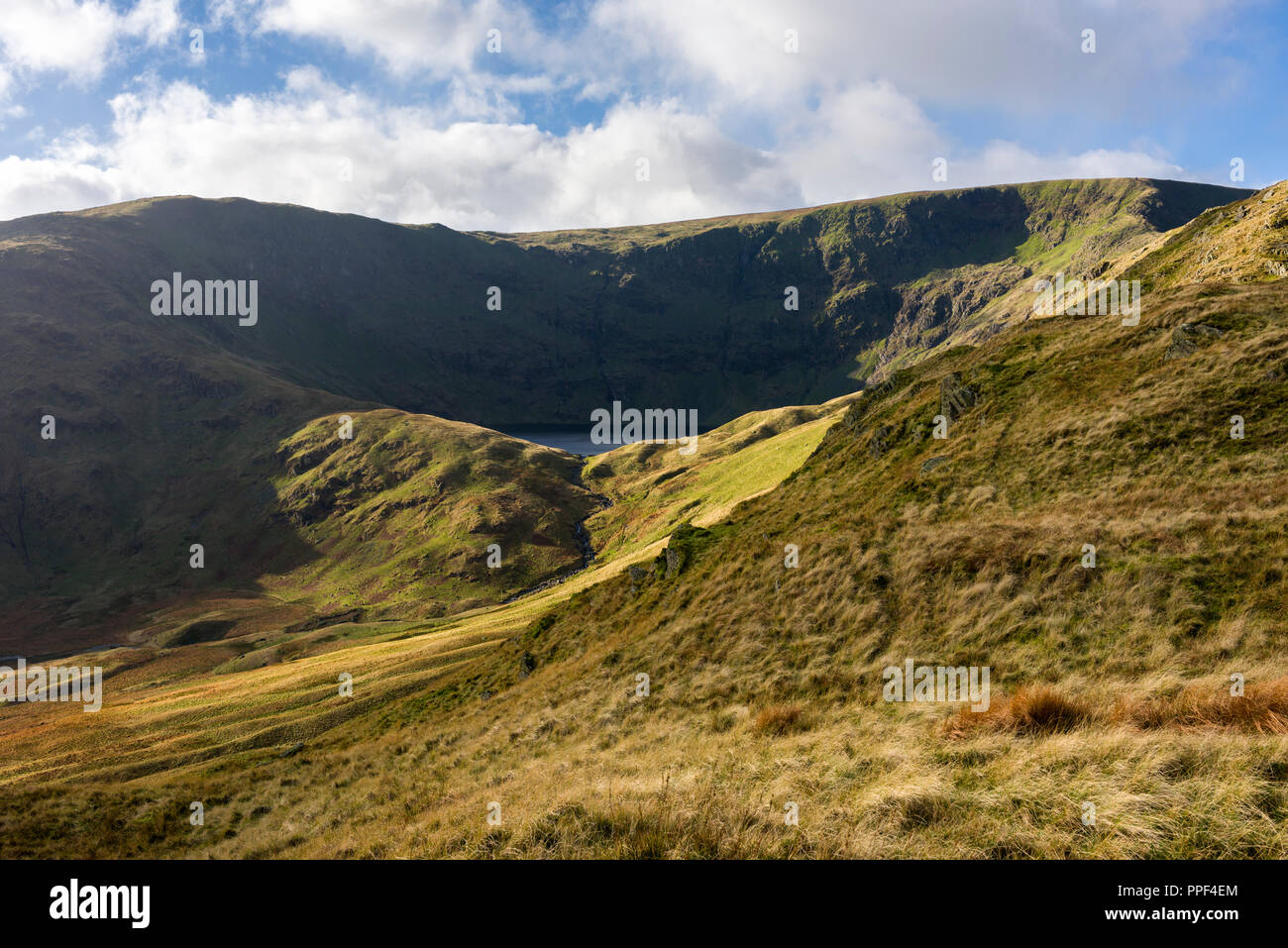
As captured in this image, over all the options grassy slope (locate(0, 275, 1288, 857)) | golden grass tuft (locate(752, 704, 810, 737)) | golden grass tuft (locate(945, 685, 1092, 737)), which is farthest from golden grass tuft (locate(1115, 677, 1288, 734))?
golden grass tuft (locate(752, 704, 810, 737))

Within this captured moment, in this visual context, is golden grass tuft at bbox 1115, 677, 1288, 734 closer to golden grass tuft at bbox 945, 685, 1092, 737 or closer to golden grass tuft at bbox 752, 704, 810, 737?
golden grass tuft at bbox 945, 685, 1092, 737

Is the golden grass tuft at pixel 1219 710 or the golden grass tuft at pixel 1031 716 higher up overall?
the golden grass tuft at pixel 1219 710

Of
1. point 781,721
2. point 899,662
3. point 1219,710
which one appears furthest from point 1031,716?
point 899,662

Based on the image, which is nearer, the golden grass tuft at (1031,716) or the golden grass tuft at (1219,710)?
the golden grass tuft at (1219,710)

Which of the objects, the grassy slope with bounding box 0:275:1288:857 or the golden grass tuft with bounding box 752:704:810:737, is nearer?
the grassy slope with bounding box 0:275:1288:857

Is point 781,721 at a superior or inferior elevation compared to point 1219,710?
inferior

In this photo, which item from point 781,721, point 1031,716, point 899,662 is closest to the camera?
point 1031,716

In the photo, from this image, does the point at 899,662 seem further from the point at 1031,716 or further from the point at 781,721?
the point at 1031,716

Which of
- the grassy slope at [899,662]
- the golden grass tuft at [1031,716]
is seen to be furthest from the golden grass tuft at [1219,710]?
the golden grass tuft at [1031,716]

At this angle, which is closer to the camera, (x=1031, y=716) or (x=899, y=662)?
(x=1031, y=716)

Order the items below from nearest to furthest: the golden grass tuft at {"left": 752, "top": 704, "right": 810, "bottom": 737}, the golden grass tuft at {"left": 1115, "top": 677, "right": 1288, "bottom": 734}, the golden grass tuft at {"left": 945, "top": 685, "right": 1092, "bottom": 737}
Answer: the golden grass tuft at {"left": 1115, "top": 677, "right": 1288, "bottom": 734} → the golden grass tuft at {"left": 945, "top": 685, "right": 1092, "bottom": 737} → the golden grass tuft at {"left": 752, "top": 704, "right": 810, "bottom": 737}

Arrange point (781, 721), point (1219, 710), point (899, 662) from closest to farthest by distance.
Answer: point (1219, 710), point (781, 721), point (899, 662)

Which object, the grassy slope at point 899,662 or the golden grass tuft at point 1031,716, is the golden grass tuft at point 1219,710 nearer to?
the grassy slope at point 899,662
